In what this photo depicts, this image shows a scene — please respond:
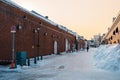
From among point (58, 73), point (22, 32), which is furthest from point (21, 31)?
point (58, 73)

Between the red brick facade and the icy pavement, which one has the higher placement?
the red brick facade

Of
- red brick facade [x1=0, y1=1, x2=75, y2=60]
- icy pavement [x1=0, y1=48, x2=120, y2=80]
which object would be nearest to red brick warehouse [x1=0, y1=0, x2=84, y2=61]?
red brick facade [x1=0, y1=1, x2=75, y2=60]

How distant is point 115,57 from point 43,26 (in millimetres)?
23311

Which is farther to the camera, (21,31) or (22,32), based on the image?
(22,32)

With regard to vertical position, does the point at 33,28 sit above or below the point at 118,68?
above

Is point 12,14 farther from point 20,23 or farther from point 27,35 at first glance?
point 27,35

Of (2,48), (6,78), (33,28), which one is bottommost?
(6,78)

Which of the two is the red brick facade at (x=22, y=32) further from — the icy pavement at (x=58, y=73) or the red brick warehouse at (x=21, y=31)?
the icy pavement at (x=58, y=73)

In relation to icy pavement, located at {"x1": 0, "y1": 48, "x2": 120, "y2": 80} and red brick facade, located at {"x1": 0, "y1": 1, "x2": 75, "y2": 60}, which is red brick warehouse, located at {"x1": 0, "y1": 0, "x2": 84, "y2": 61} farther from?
icy pavement, located at {"x1": 0, "y1": 48, "x2": 120, "y2": 80}

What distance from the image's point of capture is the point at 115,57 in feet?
59.1

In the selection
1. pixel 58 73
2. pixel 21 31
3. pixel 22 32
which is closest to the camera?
pixel 58 73

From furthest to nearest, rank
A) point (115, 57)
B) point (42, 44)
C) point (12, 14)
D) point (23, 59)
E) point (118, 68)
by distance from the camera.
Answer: point (42, 44), point (12, 14), point (23, 59), point (115, 57), point (118, 68)

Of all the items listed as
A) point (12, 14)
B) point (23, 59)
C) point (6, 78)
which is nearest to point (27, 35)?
point (12, 14)

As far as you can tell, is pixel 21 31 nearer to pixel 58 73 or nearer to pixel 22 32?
pixel 22 32
